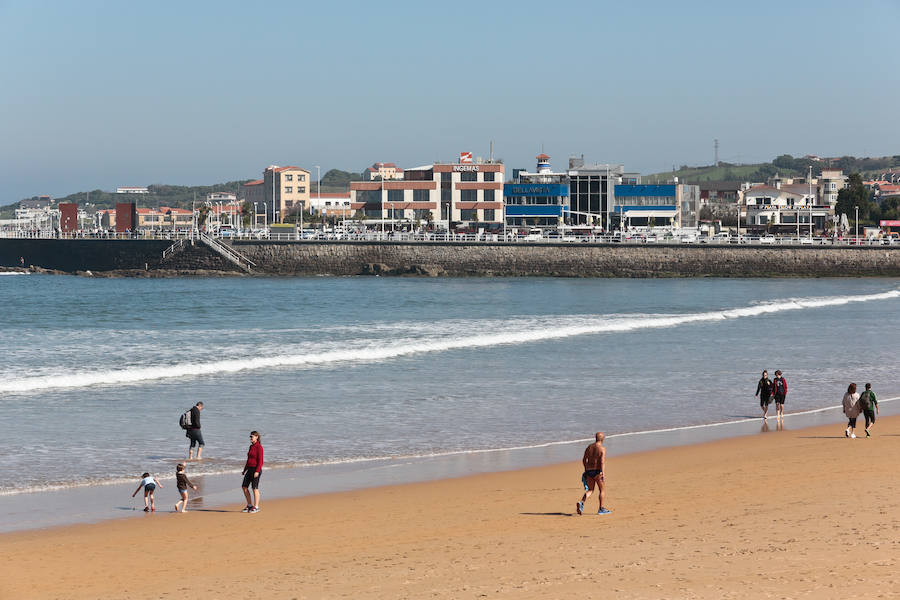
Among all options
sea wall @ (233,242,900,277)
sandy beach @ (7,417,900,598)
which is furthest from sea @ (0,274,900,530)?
sea wall @ (233,242,900,277)

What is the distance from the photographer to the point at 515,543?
34.2ft

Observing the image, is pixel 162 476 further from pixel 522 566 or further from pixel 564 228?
pixel 564 228

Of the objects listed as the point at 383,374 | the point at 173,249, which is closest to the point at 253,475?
the point at 383,374

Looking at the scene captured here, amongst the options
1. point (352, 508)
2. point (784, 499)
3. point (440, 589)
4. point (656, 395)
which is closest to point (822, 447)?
point (784, 499)

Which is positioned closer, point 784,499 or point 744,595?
point 744,595

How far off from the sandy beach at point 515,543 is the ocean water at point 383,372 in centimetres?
289

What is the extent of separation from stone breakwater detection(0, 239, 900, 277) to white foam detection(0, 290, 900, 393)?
3048cm

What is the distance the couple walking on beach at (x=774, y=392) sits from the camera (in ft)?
60.9

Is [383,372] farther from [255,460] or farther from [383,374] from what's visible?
[255,460]

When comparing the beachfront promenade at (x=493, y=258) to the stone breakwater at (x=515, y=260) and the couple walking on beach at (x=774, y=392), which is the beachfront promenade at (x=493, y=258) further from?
the couple walking on beach at (x=774, y=392)

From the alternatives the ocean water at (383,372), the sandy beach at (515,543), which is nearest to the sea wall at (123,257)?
the ocean water at (383,372)

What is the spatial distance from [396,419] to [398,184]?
94.3 m

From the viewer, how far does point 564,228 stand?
3536 inches

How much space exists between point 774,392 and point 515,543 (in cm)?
981
